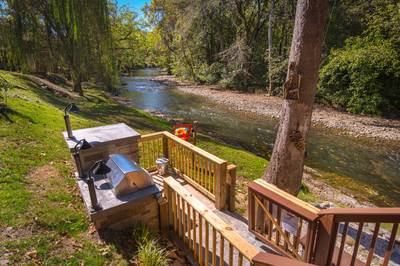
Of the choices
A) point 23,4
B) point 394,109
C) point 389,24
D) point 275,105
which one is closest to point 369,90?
point 394,109

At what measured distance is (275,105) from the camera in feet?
50.7

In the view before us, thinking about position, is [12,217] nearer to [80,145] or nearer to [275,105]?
[80,145]

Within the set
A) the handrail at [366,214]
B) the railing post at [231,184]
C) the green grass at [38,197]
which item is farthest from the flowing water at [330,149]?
the green grass at [38,197]

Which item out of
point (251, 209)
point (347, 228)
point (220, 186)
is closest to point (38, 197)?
point (220, 186)

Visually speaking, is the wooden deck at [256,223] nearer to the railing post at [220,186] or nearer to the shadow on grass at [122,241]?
the railing post at [220,186]

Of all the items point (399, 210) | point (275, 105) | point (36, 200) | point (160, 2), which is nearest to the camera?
point (399, 210)

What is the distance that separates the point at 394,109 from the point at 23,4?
1824 cm

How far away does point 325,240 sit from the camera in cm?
235

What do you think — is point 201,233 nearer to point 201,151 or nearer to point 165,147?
point 201,151

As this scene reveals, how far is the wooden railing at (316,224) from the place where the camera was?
2.09 m

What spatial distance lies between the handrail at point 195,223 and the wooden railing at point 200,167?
775 mm

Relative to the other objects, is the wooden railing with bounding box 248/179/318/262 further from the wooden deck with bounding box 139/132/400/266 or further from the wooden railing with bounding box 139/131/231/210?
the wooden railing with bounding box 139/131/231/210

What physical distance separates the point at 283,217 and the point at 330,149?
7865mm

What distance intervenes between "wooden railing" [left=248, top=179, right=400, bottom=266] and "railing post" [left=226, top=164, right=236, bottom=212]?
70 centimetres
